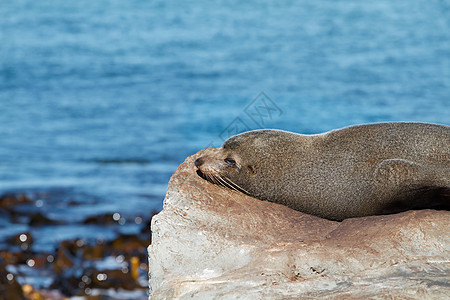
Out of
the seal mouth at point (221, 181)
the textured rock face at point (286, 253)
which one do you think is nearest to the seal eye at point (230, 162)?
the seal mouth at point (221, 181)

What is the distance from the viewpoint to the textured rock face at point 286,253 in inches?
137

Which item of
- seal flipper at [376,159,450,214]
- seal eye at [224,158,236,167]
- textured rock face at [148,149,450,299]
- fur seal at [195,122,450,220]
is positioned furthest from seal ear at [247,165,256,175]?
seal flipper at [376,159,450,214]

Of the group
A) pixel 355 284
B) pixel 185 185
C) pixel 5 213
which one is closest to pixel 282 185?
pixel 185 185

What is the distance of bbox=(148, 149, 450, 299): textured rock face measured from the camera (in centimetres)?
348

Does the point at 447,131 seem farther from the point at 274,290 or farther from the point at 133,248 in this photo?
the point at 133,248

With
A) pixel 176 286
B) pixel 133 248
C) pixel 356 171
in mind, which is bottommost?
pixel 133 248

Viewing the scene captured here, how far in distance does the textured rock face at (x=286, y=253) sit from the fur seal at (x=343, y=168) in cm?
17

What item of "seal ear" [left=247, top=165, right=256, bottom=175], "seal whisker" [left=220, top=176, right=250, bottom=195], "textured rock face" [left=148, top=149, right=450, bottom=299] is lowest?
"textured rock face" [left=148, top=149, right=450, bottom=299]

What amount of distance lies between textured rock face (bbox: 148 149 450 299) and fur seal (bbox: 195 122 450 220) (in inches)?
6.6

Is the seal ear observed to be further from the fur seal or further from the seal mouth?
the seal mouth

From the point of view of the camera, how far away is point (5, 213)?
31.8ft

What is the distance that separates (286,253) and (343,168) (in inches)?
47.4

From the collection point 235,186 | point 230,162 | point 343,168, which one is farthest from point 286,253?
point 230,162

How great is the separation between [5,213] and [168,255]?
21.4ft
